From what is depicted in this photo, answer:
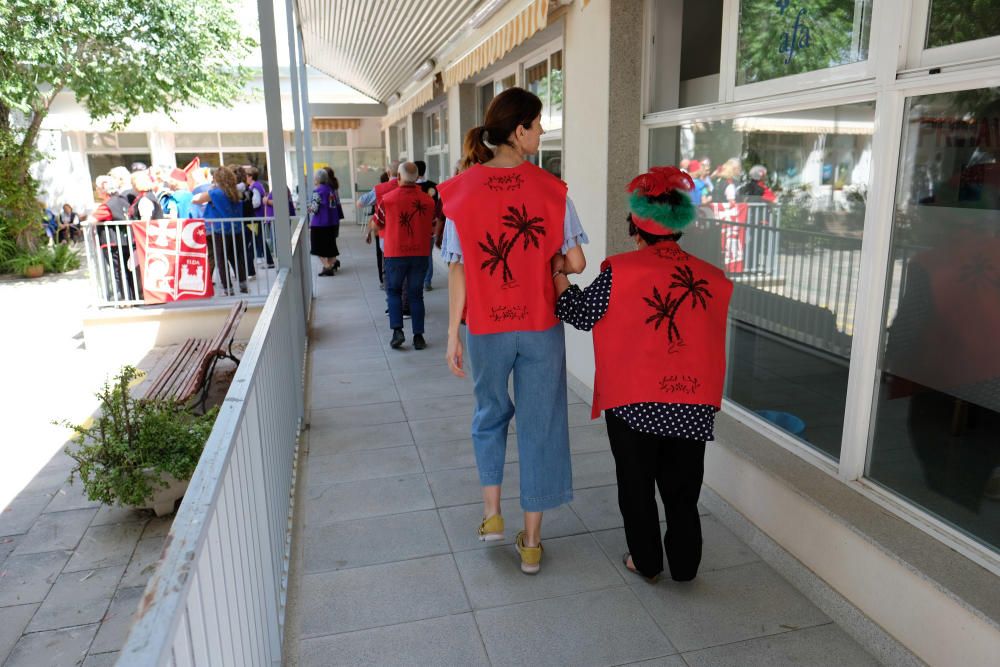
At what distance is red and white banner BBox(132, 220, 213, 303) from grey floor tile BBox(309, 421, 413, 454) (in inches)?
152

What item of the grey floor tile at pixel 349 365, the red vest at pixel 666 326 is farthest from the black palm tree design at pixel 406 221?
the red vest at pixel 666 326

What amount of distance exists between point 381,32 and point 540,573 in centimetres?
839

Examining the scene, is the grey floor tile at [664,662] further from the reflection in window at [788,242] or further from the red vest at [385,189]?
the red vest at [385,189]

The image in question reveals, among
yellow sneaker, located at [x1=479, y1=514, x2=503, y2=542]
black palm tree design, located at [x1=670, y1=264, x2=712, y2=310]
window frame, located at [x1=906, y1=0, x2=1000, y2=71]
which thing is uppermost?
window frame, located at [x1=906, y1=0, x2=1000, y2=71]

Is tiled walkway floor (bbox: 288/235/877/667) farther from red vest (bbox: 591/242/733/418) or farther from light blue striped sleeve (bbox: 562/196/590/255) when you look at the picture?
light blue striped sleeve (bbox: 562/196/590/255)

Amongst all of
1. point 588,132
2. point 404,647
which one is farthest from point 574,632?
point 588,132

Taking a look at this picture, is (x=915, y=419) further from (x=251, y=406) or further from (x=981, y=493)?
(x=251, y=406)

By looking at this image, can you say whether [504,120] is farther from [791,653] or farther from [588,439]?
[588,439]

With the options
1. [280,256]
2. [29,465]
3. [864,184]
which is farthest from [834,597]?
[29,465]

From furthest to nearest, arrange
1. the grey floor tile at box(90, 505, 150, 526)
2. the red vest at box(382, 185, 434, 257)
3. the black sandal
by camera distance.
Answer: the red vest at box(382, 185, 434, 257), the grey floor tile at box(90, 505, 150, 526), the black sandal

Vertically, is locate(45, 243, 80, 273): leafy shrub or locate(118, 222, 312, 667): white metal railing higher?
locate(118, 222, 312, 667): white metal railing

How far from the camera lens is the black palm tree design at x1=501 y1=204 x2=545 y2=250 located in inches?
95.3

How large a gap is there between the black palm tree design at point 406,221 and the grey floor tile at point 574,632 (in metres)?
3.94

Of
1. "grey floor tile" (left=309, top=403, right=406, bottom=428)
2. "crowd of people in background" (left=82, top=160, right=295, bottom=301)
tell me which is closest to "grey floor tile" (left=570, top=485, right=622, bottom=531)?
"grey floor tile" (left=309, top=403, right=406, bottom=428)
